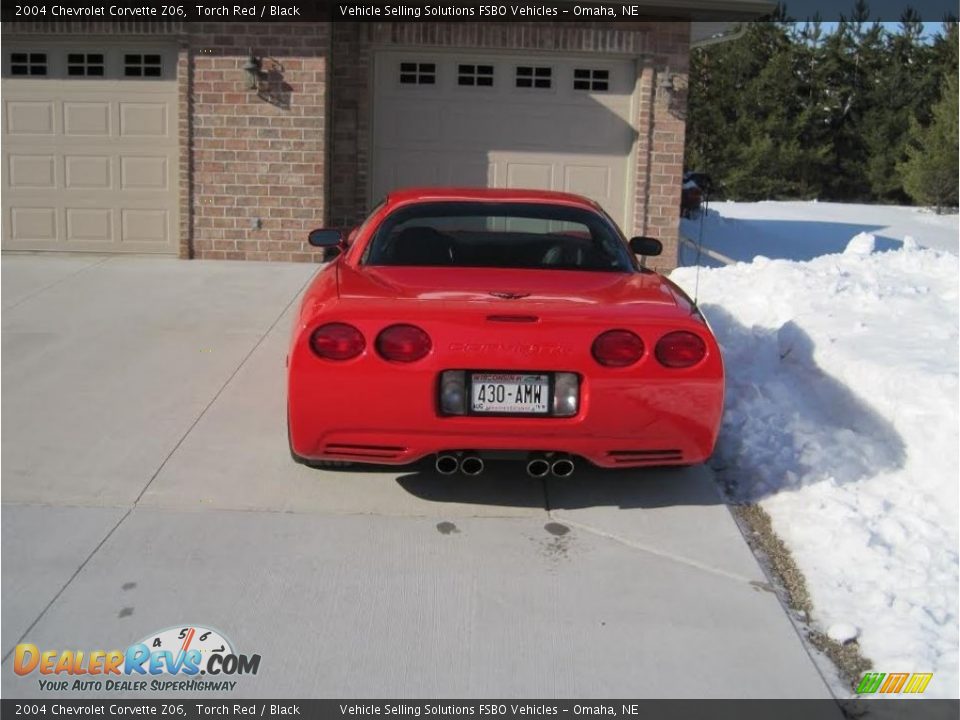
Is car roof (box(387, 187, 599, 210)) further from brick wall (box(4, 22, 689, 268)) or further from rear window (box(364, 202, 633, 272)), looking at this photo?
brick wall (box(4, 22, 689, 268))

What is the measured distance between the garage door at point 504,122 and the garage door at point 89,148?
2353 mm

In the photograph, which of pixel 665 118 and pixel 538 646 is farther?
pixel 665 118

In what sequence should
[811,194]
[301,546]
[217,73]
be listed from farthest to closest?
[811,194] → [217,73] → [301,546]

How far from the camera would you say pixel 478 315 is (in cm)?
448

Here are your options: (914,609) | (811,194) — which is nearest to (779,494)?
(914,609)

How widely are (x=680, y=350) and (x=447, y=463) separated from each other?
1.13m

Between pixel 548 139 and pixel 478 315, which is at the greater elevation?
pixel 548 139

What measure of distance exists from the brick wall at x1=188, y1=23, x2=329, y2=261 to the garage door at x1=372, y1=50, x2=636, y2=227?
86cm

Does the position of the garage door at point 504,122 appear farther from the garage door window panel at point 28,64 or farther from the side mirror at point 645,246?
the side mirror at point 645,246

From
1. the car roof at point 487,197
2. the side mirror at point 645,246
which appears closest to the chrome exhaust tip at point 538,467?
the car roof at point 487,197

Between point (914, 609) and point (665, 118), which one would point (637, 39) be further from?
point (914, 609)

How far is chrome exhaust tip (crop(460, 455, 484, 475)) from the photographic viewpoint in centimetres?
461

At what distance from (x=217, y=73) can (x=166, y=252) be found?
2.01 metres

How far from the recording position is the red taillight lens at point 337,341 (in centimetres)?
450
